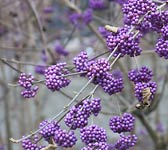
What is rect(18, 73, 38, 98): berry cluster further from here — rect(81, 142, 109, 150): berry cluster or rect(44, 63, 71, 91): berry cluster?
rect(81, 142, 109, 150): berry cluster

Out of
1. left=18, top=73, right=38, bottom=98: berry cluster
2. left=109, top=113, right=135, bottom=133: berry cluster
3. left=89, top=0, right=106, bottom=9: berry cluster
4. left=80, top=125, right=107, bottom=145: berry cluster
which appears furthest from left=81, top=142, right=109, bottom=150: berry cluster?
left=89, top=0, right=106, bottom=9: berry cluster

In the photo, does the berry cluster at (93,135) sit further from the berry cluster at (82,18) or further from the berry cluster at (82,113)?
the berry cluster at (82,18)

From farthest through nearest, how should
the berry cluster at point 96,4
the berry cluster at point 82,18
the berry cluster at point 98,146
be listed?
the berry cluster at point 96,4
the berry cluster at point 82,18
the berry cluster at point 98,146

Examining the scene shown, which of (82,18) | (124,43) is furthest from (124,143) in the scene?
(82,18)

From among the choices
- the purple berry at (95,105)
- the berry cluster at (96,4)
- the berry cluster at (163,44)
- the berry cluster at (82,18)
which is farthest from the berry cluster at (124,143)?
the berry cluster at (96,4)

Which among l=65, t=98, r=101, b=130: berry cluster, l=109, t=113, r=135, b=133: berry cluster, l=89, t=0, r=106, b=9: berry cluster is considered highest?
l=89, t=0, r=106, b=9: berry cluster

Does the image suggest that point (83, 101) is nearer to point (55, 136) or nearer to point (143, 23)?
point (55, 136)

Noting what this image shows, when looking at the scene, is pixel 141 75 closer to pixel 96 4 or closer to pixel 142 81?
pixel 142 81
